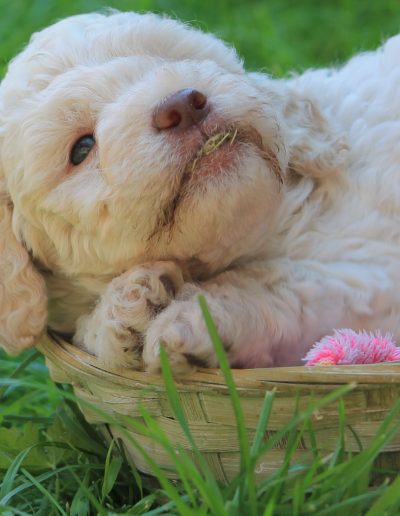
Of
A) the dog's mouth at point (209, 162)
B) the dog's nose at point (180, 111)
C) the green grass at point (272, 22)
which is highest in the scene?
the dog's nose at point (180, 111)

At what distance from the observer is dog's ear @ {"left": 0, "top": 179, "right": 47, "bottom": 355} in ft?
9.36

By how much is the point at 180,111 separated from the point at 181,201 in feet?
0.84

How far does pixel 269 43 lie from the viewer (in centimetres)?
595

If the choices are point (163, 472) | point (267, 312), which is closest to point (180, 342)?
point (267, 312)

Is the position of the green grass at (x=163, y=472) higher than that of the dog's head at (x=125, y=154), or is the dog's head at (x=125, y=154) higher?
the dog's head at (x=125, y=154)

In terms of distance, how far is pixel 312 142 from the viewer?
3.12 meters

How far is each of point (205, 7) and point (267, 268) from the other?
4133 millimetres

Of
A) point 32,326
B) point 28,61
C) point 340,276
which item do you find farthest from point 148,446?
point 28,61

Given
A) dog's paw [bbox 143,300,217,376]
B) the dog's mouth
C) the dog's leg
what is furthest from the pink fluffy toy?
the dog's mouth

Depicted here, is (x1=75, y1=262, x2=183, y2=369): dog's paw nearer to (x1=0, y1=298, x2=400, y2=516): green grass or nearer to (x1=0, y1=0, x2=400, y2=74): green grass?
(x1=0, y1=298, x2=400, y2=516): green grass

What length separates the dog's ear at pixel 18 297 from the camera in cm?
285

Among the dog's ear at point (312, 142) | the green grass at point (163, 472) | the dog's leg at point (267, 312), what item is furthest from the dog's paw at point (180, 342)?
the dog's ear at point (312, 142)

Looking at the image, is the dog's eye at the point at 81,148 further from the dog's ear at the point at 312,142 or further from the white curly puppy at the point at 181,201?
the dog's ear at the point at 312,142

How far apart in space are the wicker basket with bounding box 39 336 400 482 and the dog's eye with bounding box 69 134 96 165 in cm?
62
